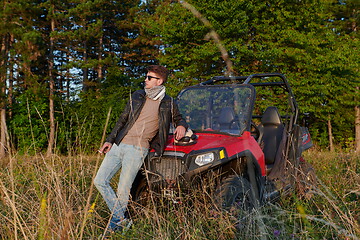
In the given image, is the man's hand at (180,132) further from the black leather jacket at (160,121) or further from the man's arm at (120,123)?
the man's arm at (120,123)

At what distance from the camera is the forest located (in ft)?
59.3

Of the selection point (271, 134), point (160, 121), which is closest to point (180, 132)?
point (160, 121)

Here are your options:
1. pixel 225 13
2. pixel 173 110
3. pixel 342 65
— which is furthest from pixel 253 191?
pixel 342 65

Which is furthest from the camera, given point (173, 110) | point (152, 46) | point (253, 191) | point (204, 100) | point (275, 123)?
point (152, 46)

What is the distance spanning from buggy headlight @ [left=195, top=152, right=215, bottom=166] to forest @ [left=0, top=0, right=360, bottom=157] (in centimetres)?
1042

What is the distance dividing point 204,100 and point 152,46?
26545 millimetres

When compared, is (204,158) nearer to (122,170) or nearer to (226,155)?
(226,155)

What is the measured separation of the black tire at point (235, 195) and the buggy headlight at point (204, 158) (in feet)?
1.00

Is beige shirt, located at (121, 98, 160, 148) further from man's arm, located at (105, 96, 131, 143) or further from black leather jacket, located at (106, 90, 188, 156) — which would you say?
man's arm, located at (105, 96, 131, 143)

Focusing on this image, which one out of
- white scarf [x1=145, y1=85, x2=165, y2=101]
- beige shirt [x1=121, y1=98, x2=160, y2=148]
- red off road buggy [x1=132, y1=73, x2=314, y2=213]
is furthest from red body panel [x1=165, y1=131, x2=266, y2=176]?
white scarf [x1=145, y1=85, x2=165, y2=101]

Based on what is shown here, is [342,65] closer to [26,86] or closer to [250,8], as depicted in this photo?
[250,8]

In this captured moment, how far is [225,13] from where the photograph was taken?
17.3m

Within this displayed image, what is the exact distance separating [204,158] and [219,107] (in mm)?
1089

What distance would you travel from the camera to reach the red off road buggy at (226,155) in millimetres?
4055
